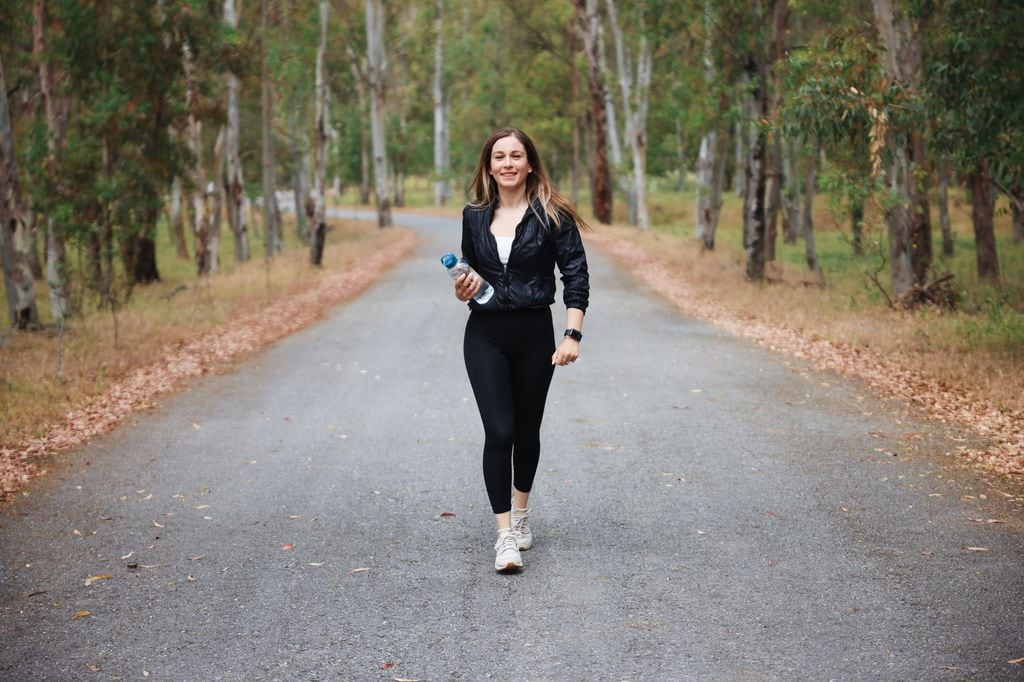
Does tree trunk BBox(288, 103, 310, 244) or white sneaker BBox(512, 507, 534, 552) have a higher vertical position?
tree trunk BBox(288, 103, 310, 244)

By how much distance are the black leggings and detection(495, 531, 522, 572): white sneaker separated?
6.0 inches

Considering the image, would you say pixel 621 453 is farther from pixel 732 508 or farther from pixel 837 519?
pixel 837 519

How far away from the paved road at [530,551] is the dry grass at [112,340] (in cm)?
112

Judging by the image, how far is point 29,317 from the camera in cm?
1491

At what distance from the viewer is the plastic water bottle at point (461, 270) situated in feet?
15.8

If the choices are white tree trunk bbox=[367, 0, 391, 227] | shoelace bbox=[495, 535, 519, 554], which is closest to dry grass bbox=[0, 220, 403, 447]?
shoelace bbox=[495, 535, 519, 554]

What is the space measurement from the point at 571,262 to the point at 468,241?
542 mm

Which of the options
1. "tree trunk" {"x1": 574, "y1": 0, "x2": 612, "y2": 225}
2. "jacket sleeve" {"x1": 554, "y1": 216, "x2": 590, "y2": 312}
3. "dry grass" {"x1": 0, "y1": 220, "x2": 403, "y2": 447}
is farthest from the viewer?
"tree trunk" {"x1": 574, "y1": 0, "x2": 612, "y2": 225}

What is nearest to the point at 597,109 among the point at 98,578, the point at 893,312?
the point at 893,312

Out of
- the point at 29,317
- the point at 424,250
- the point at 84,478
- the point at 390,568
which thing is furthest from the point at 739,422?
the point at 424,250

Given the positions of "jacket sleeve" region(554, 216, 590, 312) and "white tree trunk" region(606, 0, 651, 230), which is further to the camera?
"white tree trunk" region(606, 0, 651, 230)

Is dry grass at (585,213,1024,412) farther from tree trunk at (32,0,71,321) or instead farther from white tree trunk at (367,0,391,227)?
white tree trunk at (367,0,391,227)

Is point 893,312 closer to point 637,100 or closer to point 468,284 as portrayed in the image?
point 468,284

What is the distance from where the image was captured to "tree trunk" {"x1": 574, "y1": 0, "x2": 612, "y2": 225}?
1340 inches
